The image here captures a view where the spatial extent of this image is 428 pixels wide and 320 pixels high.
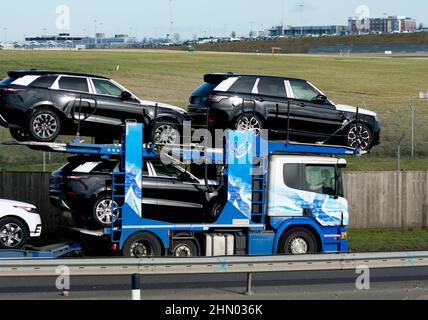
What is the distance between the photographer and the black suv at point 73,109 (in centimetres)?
1778

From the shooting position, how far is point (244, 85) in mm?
19391

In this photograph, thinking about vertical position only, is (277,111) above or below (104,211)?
above

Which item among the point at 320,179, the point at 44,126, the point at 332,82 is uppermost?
the point at 332,82

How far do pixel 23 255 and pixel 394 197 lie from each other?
1241cm

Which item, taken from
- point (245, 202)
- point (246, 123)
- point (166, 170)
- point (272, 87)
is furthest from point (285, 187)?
point (272, 87)

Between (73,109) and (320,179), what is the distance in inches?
201

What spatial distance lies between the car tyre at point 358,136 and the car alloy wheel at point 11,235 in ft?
23.4

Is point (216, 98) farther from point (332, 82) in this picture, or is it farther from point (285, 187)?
point (332, 82)

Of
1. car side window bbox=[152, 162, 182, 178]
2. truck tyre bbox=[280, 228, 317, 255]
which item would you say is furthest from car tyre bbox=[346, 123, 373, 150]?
car side window bbox=[152, 162, 182, 178]

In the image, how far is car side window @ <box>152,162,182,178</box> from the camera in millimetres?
17938

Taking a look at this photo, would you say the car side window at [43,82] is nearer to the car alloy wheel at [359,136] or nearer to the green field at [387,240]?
the car alloy wheel at [359,136]

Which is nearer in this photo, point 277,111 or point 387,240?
point 277,111

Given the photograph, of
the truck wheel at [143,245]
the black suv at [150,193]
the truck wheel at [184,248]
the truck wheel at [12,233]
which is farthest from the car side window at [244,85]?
the truck wheel at [12,233]
